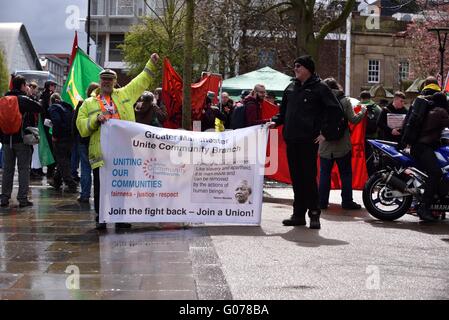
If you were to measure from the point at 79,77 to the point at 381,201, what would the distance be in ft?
22.2

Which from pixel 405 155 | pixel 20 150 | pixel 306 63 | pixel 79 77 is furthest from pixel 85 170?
pixel 405 155

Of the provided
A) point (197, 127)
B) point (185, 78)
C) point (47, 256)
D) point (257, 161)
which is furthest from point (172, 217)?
point (197, 127)

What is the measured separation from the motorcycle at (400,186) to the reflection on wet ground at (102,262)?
2497 millimetres

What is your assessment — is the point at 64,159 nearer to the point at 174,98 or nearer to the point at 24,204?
the point at 24,204

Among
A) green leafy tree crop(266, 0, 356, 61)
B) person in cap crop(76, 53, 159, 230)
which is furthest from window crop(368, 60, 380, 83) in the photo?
person in cap crop(76, 53, 159, 230)

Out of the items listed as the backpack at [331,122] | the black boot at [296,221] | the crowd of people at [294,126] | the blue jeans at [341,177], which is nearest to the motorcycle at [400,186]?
the crowd of people at [294,126]

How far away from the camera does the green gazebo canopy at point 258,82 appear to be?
71.9 feet

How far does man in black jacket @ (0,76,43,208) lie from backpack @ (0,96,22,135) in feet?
0.35

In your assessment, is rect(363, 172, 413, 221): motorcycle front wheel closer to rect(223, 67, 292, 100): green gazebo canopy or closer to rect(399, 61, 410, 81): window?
rect(223, 67, 292, 100): green gazebo canopy

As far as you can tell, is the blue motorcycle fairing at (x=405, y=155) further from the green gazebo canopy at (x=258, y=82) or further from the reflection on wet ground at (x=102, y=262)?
the green gazebo canopy at (x=258, y=82)

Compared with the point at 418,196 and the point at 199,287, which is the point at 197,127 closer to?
the point at 418,196

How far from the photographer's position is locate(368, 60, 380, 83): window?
54469 mm

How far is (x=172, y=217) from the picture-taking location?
7.88m

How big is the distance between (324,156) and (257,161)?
211cm
